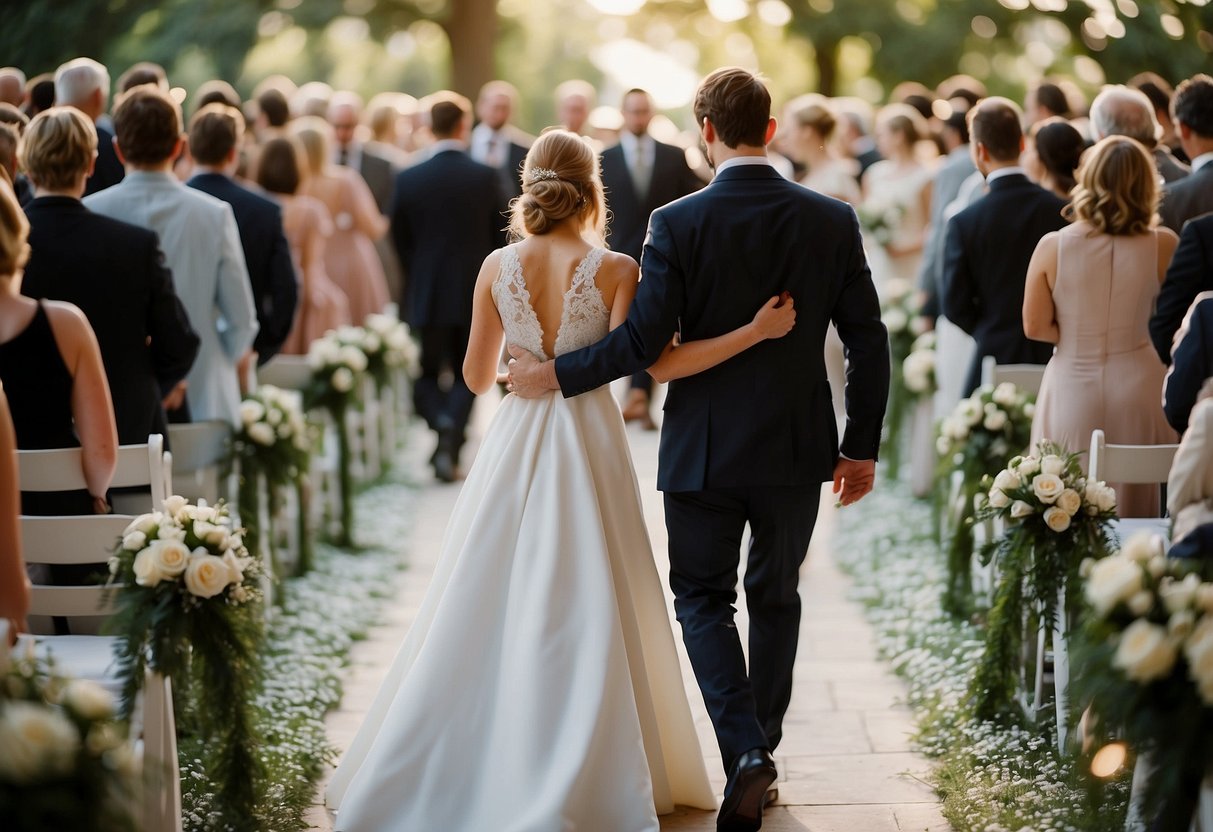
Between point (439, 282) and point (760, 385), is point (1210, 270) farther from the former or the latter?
point (439, 282)

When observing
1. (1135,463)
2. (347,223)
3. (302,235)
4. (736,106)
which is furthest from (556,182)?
(347,223)

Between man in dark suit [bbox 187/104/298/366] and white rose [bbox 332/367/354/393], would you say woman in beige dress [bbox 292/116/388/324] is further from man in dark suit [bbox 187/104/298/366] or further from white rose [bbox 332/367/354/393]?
man in dark suit [bbox 187/104/298/366]

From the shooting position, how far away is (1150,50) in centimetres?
1734

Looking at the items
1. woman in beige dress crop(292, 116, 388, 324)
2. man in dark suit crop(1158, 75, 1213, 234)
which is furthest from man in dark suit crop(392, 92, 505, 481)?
man in dark suit crop(1158, 75, 1213, 234)

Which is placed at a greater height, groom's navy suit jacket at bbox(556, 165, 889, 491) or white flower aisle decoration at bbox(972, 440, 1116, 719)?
groom's navy suit jacket at bbox(556, 165, 889, 491)

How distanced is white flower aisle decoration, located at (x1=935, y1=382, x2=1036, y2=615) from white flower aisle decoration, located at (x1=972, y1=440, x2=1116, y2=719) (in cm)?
127

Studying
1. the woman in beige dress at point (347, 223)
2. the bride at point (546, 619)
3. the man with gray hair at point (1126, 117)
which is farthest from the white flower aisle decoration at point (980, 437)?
the woman in beige dress at point (347, 223)

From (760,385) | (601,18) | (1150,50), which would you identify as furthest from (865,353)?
(601,18)

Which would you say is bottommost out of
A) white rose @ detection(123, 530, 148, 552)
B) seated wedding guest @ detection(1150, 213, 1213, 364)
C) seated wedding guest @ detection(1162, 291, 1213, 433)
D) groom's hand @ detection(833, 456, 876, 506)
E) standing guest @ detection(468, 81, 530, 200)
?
white rose @ detection(123, 530, 148, 552)

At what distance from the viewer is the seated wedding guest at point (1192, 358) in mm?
4059

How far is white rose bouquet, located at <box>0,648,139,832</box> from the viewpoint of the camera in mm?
2398

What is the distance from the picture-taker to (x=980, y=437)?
5.98 meters

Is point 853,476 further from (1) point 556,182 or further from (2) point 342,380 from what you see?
(2) point 342,380

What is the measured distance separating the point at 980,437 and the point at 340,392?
11.3 feet
